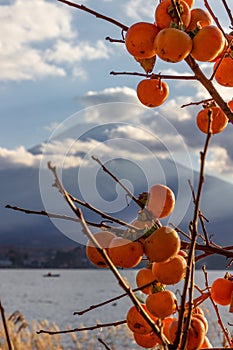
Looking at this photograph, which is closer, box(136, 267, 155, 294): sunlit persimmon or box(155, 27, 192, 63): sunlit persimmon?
box(155, 27, 192, 63): sunlit persimmon

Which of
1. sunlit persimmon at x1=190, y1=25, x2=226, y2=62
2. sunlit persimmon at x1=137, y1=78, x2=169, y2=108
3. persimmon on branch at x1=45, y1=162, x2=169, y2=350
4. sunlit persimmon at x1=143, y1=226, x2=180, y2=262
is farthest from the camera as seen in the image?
sunlit persimmon at x1=137, y1=78, x2=169, y2=108

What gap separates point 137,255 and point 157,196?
184 mm

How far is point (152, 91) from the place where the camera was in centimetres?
140

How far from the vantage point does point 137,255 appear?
3.67ft

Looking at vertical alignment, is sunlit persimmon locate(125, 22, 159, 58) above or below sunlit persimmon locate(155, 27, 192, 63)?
above

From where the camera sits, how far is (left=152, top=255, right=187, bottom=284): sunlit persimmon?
3.70 feet

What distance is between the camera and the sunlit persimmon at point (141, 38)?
1170mm

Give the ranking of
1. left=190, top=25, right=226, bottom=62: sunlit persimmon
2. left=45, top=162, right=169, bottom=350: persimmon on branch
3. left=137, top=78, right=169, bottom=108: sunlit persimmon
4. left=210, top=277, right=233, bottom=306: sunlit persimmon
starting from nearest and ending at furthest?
left=45, top=162, right=169, bottom=350: persimmon on branch, left=190, top=25, right=226, bottom=62: sunlit persimmon, left=210, top=277, right=233, bottom=306: sunlit persimmon, left=137, top=78, right=169, bottom=108: sunlit persimmon

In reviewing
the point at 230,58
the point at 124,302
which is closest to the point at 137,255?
the point at 230,58

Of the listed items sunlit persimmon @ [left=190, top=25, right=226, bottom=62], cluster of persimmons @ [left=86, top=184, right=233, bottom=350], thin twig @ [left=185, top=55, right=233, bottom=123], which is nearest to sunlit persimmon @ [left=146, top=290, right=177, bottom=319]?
cluster of persimmons @ [left=86, top=184, right=233, bottom=350]

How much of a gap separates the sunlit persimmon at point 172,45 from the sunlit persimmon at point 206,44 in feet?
0.06

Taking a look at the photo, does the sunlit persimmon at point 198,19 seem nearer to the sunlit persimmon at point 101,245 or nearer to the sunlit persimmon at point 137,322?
the sunlit persimmon at point 101,245

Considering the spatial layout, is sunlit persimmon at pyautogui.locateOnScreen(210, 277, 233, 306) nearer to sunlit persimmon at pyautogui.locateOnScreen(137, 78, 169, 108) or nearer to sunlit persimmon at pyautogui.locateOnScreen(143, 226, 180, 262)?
sunlit persimmon at pyautogui.locateOnScreen(143, 226, 180, 262)

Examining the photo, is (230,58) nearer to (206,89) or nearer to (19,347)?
(206,89)
